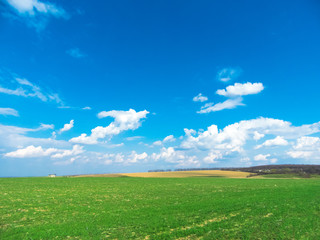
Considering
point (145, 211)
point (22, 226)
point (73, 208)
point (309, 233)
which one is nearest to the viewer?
point (309, 233)

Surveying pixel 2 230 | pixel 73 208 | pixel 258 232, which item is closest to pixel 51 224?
pixel 2 230

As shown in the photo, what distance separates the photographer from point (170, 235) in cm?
1498

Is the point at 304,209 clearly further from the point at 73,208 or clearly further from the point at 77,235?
the point at 73,208

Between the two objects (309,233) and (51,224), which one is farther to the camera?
(51,224)

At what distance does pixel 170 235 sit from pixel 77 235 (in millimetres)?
6939

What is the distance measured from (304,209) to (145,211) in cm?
1762

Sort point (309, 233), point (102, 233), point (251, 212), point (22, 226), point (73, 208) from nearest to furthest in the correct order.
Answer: point (309, 233)
point (102, 233)
point (22, 226)
point (251, 212)
point (73, 208)

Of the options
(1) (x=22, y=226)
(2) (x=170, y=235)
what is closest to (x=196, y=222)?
(2) (x=170, y=235)

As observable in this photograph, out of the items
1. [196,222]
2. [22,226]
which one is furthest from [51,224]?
[196,222]

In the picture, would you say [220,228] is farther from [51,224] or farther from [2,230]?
[2,230]

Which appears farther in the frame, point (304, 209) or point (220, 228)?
point (304, 209)

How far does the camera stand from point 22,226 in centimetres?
1789

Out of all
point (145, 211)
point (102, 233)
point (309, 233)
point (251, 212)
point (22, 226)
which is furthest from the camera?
point (145, 211)

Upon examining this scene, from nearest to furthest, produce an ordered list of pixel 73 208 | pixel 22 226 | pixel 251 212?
pixel 22 226 < pixel 251 212 < pixel 73 208
